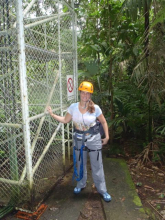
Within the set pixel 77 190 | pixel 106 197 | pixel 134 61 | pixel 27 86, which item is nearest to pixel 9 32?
pixel 27 86

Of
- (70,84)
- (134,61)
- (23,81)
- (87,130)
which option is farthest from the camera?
(134,61)

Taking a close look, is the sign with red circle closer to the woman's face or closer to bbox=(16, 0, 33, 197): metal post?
the woman's face

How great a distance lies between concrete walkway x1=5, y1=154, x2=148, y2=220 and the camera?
2811mm

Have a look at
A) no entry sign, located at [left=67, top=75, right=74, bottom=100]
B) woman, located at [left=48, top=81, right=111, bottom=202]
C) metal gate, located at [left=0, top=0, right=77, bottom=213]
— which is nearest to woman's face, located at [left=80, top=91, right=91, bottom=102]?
woman, located at [left=48, top=81, right=111, bottom=202]

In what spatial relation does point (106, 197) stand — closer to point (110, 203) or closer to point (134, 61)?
point (110, 203)

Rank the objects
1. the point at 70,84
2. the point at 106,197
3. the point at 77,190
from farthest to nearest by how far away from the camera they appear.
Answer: the point at 70,84
the point at 77,190
the point at 106,197

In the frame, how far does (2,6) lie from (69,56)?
5.94 feet

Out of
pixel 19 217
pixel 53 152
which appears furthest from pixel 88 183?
pixel 19 217

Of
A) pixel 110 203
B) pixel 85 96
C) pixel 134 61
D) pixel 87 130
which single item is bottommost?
pixel 110 203

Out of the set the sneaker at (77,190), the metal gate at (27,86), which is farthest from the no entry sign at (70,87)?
the sneaker at (77,190)

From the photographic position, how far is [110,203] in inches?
121

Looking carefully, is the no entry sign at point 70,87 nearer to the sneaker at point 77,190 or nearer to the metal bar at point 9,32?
the metal bar at point 9,32

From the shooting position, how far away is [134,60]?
544cm

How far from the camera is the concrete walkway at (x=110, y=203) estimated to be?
2811 millimetres
